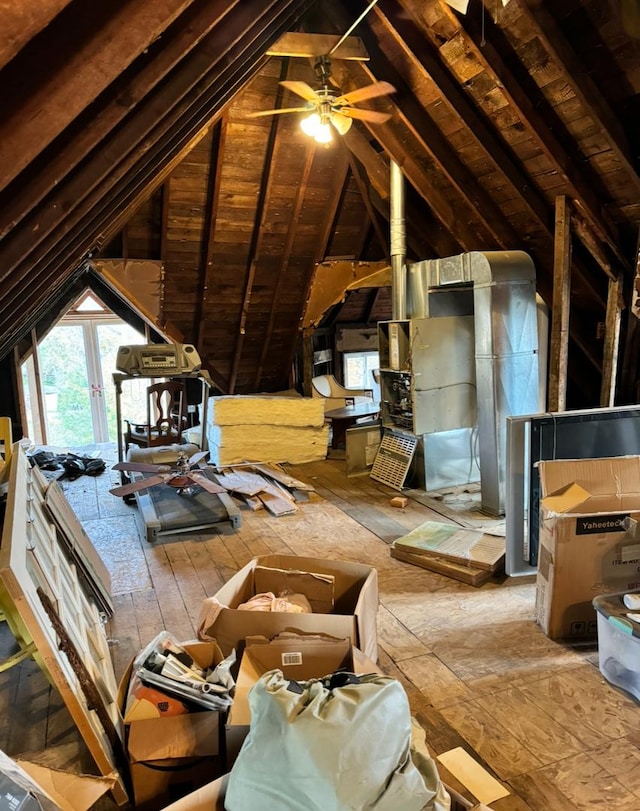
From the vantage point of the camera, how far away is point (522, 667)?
2.41 metres

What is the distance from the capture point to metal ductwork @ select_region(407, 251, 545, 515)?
161 inches

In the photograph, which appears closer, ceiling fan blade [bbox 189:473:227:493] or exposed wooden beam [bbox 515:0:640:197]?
exposed wooden beam [bbox 515:0:640:197]

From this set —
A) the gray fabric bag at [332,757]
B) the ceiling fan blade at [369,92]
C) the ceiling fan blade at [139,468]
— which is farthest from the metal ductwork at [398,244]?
the gray fabric bag at [332,757]

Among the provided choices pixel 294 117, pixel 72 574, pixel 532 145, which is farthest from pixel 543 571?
pixel 294 117

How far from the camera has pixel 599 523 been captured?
2463 mm

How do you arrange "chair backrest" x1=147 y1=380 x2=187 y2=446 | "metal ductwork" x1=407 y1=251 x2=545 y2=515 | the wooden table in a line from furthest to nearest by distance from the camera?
the wooden table
"chair backrest" x1=147 y1=380 x2=187 y2=446
"metal ductwork" x1=407 y1=251 x2=545 y2=515

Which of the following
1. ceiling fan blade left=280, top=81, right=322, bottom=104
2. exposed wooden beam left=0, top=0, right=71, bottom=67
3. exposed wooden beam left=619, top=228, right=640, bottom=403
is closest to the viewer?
exposed wooden beam left=0, top=0, right=71, bottom=67

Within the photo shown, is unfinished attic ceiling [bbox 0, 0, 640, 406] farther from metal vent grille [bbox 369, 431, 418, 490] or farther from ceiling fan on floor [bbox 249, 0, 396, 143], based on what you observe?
metal vent grille [bbox 369, 431, 418, 490]

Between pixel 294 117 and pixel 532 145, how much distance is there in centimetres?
235

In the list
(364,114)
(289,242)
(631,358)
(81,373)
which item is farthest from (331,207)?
(81,373)


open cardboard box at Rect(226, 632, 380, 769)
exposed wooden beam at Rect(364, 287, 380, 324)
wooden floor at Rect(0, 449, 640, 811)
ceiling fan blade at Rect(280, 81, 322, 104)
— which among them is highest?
ceiling fan blade at Rect(280, 81, 322, 104)

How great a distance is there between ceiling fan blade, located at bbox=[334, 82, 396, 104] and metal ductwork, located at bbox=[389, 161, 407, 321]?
120 cm

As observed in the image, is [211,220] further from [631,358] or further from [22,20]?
[22,20]

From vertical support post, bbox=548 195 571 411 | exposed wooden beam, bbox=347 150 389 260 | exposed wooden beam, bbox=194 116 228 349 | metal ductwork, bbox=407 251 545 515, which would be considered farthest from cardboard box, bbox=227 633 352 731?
exposed wooden beam, bbox=347 150 389 260
